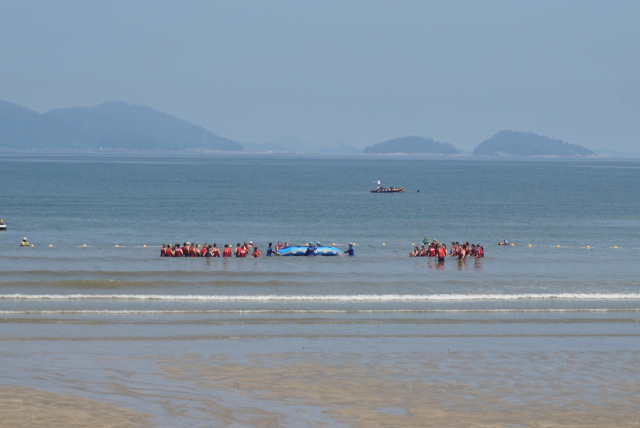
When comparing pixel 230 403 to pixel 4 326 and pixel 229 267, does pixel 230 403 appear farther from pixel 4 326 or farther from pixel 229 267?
pixel 229 267

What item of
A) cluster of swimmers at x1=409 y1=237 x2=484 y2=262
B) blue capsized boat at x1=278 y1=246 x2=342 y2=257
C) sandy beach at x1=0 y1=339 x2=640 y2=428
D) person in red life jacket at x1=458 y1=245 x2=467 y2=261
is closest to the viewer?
sandy beach at x1=0 y1=339 x2=640 y2=428

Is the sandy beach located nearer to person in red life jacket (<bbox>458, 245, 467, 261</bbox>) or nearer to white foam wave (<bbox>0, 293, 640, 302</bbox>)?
white foam wave (<bbox>0, 293, 640, 302</bbox>)

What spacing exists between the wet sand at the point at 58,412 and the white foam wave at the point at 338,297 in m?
14.8

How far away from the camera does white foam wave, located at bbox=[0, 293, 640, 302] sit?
1182 inches

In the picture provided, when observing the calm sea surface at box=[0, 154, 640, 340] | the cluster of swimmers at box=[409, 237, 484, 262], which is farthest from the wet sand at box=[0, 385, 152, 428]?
the cluster of swimmers at box=[409, 237, 484, 262]

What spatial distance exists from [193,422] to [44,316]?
13.7 meters

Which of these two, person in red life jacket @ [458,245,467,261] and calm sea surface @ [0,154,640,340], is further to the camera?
person in red life jacket @ [458,245,467,261]

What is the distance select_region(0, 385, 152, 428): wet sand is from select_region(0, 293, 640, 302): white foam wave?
14760mm

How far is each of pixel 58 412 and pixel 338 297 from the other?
17904 mm

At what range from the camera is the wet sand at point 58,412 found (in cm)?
1353

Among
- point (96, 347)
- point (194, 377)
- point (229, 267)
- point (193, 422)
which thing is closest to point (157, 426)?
point (193, 422)

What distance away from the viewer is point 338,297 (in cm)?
3103

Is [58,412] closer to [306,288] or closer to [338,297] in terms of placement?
[338,297]

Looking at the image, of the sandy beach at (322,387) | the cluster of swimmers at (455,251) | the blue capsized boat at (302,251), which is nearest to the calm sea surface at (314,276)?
the cluster of swimmers at (455,251)
